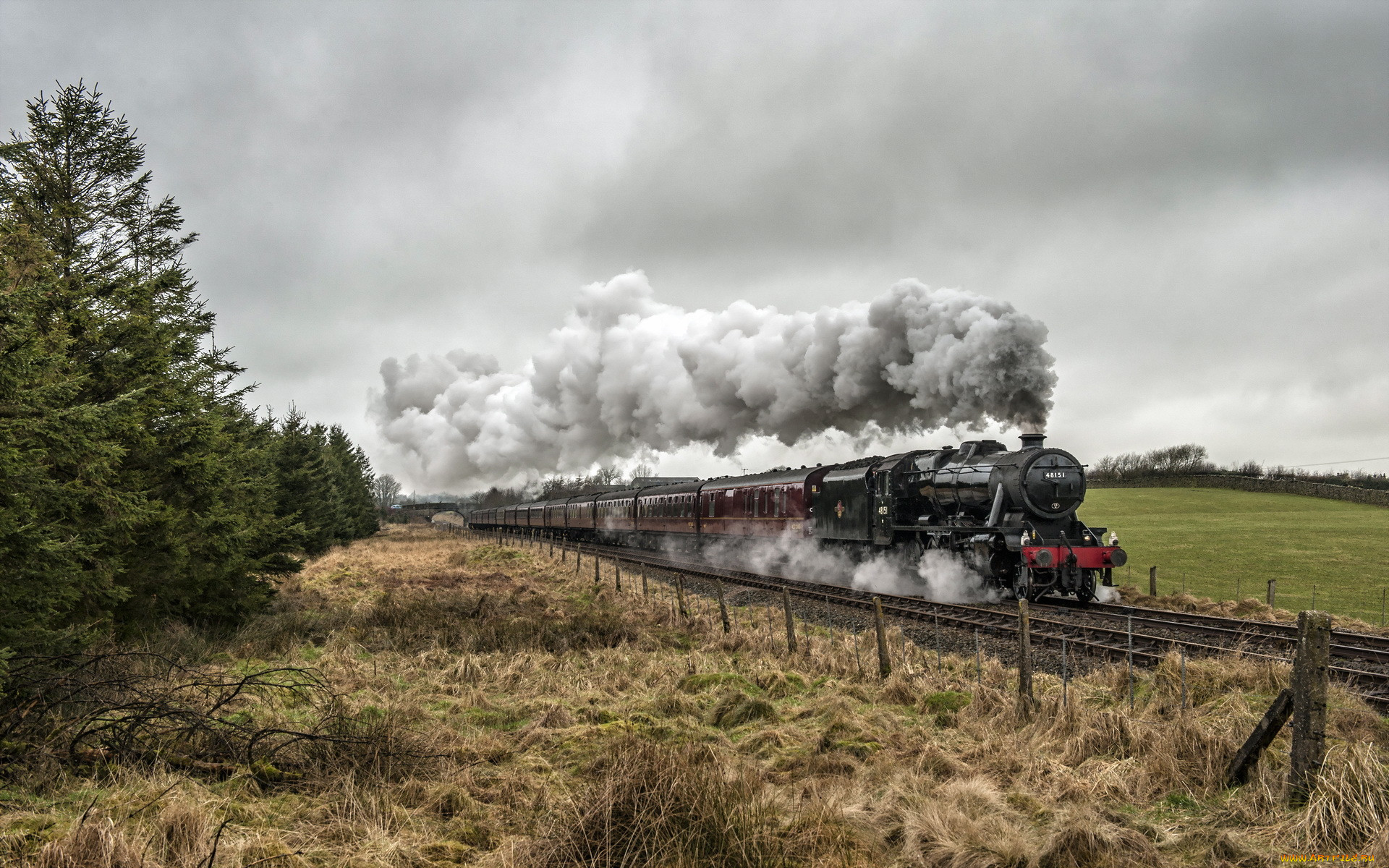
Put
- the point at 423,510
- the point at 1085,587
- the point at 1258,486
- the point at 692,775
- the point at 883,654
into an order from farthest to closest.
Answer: the point at 423,510, the point at 1258,486, the point at 1085,587, the point at 883,654, the point at 692,775

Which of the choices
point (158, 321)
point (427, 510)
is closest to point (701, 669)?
point (158, 321)

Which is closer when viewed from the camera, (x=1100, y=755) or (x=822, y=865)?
(x=822, y=865)

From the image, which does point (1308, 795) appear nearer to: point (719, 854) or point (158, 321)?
point (719, 854)

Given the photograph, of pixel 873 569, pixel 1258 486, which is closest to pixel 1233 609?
pixel 873 569

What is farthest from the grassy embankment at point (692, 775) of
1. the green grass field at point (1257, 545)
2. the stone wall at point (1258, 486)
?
the stone wall at point (1258, 486)

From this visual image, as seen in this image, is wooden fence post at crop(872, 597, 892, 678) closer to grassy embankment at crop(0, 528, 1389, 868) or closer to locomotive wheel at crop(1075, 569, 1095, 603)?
grassy embankment at crop(0, 528, 1389, 868)

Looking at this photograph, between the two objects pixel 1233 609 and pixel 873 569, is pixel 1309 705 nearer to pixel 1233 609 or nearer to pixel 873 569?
pixel 1233 609

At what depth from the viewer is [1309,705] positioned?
15.2ft

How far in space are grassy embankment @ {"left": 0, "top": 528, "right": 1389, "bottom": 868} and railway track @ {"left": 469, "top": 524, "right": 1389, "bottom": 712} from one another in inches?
54.7

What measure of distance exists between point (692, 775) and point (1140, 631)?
32.9 feet

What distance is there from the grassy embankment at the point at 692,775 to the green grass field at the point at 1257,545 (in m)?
16.4

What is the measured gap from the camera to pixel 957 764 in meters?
5.78

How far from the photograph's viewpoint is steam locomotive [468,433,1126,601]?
1518cm

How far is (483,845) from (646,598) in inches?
501
